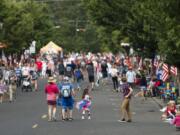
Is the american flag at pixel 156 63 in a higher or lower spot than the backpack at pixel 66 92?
higher

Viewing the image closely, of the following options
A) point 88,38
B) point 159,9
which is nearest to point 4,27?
point 159,9

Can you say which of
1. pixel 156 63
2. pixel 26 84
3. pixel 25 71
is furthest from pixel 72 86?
pixel 156 63

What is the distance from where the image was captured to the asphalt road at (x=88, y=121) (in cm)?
2355

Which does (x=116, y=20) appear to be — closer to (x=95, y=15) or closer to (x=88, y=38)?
(x=95, y=15)

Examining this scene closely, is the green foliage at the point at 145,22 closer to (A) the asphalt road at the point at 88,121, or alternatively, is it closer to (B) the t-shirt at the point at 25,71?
(A) the asphalt road at the point at 88,121

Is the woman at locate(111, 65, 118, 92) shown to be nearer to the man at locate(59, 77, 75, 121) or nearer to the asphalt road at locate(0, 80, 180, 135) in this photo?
the asphalt road at locate(0, 80, 180, 135)

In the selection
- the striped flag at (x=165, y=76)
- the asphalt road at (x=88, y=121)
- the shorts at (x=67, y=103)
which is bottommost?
the asphalt road at (x=88, y=121)

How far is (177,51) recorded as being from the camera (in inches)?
1185

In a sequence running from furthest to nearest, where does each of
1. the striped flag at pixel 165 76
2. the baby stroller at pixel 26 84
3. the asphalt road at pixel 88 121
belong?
the baby stroller at pixel 26 84 < the striped flag at pixel 165 76 < the asphalt road at pixel 88 121

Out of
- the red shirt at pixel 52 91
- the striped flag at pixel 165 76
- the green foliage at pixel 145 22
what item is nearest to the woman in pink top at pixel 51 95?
the red shirt at pixel 52 91

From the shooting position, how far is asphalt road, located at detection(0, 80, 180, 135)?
77.3 ft

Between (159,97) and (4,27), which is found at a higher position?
(4,27)

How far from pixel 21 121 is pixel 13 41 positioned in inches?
1372

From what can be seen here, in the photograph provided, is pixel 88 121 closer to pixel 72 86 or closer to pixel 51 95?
pixel 51 95
